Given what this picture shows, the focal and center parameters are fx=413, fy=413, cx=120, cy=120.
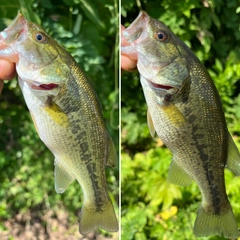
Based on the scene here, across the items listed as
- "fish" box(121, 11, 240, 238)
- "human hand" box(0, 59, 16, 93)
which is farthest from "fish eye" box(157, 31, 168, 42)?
"human hand" box(0, 59, 16, 93)

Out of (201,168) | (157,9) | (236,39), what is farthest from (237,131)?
(201,168)

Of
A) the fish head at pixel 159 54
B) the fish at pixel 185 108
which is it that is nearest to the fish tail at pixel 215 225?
the fish at pixel 185 108

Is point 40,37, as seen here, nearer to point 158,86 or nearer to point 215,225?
point 158,86

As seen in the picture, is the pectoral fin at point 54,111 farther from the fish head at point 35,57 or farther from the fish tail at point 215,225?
the fish tail at point 215,225

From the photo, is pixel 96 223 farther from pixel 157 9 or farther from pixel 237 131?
pixel 237 131

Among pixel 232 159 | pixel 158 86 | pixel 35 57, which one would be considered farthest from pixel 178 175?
pixel 35 57

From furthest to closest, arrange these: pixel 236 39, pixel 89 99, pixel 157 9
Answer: pixel 236 39
pixel 157 9
pixel 89 99

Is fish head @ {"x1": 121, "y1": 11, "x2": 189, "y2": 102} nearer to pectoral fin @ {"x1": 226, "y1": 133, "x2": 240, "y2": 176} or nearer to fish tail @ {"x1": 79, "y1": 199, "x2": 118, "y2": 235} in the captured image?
pectoral fin @ {"x1": 226, "y1": 133, "x2": 240, "y2": 176}

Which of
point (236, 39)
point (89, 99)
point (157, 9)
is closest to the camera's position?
point (89, 99)
